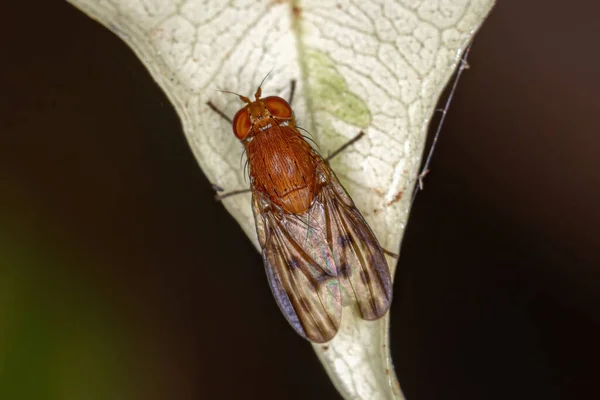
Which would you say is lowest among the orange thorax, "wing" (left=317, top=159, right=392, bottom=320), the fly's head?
"wing" (left=317, top=159, right=392, bottom=320)

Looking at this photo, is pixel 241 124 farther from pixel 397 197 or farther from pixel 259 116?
pixel 397 197

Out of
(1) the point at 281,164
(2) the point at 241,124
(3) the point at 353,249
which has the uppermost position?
(2) the point at 241,124

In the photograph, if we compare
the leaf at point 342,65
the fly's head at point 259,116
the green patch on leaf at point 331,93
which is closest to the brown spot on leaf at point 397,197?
the leaf at point 342,65

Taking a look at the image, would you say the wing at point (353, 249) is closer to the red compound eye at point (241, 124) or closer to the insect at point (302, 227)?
the insect at point (302, 227)

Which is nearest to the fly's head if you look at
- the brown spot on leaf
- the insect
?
the insect

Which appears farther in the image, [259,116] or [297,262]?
[297,262]

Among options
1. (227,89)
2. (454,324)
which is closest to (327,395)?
(454,324)

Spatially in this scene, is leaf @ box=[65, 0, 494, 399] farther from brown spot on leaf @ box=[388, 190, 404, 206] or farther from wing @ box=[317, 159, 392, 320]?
wing @ box=[317, 159, 392, 320]

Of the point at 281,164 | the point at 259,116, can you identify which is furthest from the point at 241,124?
the point at 281,164
